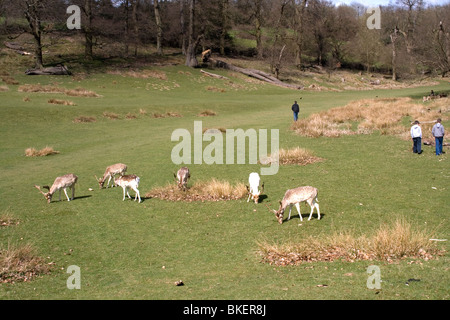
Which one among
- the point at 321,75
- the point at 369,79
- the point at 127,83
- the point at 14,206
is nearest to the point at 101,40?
the point at 127,83

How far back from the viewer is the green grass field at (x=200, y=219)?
9.84 m

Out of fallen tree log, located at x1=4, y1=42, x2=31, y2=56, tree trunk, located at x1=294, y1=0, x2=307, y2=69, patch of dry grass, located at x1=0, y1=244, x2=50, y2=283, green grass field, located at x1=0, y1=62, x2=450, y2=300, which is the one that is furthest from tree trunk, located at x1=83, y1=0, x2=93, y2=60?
patch of dry grass, located at x1=0, y1=244, x2=50, y2=283

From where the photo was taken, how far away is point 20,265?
11195mm

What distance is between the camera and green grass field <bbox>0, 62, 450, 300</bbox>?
9.84 meters

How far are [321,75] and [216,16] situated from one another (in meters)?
24.6

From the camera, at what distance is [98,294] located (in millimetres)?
9758

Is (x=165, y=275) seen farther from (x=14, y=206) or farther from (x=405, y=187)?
(x=405, y=187)

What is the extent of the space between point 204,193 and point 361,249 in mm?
8679

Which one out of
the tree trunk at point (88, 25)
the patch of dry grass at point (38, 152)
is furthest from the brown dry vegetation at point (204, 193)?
the tree trunk at point (88, 25)

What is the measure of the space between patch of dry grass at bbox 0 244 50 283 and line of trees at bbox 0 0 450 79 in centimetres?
5159
